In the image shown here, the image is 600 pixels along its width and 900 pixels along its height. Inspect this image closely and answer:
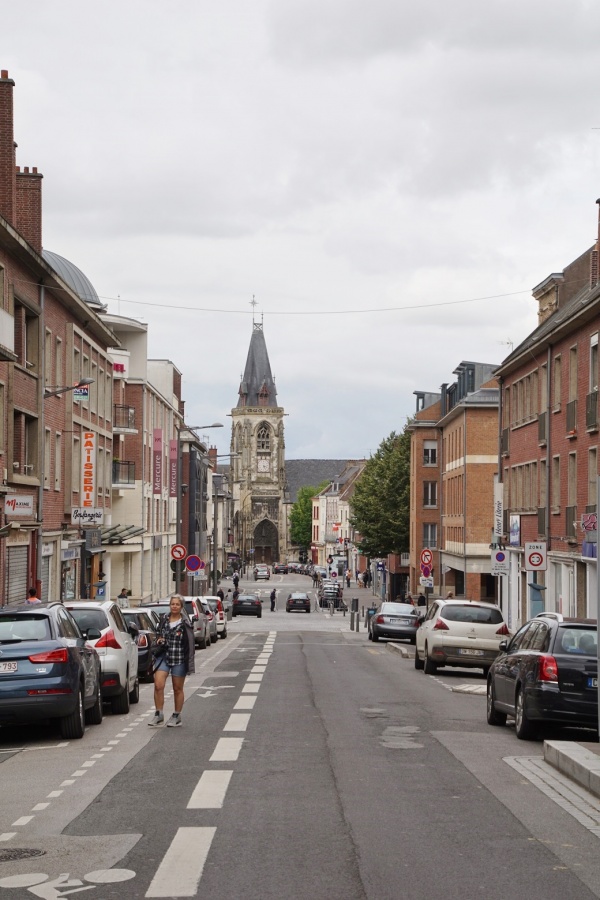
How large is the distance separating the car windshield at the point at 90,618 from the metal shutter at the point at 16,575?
15.2 metres

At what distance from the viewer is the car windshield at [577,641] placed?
50.3 feet

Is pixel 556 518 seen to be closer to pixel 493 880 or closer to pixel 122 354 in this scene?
pixel 122 354

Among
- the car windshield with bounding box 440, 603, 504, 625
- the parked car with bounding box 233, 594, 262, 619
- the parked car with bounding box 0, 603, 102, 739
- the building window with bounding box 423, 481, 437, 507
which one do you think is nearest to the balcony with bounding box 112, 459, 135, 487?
the parked car with bounding box 233, 594, 262, 619

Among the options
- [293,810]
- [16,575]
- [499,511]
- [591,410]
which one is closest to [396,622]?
[591,410]

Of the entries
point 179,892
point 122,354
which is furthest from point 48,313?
point 179,892

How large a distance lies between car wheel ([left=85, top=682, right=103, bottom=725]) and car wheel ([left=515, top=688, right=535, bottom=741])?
518 cm

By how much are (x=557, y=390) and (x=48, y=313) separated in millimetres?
15978

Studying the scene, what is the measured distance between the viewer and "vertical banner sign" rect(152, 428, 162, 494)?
66.6 metres

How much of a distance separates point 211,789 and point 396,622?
33.0 metres

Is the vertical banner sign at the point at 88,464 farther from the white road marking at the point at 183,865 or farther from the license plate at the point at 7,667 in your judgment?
the white road marking at the point at 183,865

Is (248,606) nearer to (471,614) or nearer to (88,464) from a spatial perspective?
(88,464)

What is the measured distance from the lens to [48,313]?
39.9 m

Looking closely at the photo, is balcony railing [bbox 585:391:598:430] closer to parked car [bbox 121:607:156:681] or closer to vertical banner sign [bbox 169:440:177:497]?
parked car [bbox 121:607:156:681]

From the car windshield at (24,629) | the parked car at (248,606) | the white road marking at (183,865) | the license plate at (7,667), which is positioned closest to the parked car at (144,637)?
the car windshield at (24,629)
